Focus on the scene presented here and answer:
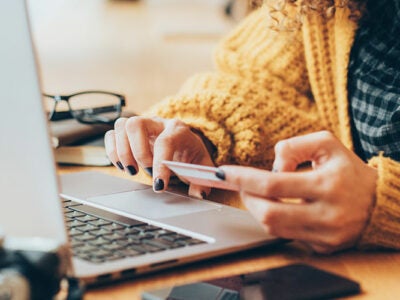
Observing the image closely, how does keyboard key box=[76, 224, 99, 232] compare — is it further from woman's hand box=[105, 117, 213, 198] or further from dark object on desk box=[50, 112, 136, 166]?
dark object on desk box=[50, 112, 136, 166]

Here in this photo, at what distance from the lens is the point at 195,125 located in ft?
2.54

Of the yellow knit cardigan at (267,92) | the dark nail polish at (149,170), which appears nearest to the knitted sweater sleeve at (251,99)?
the yellow knit cardigan at (267,92)

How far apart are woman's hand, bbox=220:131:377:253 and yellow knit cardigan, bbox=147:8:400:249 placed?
0.78 ft

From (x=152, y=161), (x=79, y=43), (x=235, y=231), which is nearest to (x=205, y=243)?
(x=235, y=231)

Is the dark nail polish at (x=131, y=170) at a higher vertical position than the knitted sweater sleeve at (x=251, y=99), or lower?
lower

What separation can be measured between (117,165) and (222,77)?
0.25 metres

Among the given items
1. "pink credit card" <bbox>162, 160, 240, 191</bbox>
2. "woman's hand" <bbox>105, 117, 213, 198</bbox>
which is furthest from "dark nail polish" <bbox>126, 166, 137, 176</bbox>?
"pink credit card" <bbox>162, 160, 240, 191</bbox>

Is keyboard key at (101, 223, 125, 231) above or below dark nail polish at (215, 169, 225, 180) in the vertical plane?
below

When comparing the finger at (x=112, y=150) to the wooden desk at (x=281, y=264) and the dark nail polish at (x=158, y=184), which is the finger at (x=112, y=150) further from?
the wooden desk at (x=281, y=264)

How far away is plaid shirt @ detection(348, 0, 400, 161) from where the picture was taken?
75 cm

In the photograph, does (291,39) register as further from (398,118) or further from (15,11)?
(15,11)

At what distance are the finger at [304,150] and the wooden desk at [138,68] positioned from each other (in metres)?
0.07

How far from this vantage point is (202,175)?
52cm

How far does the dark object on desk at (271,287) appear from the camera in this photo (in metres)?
0.43
